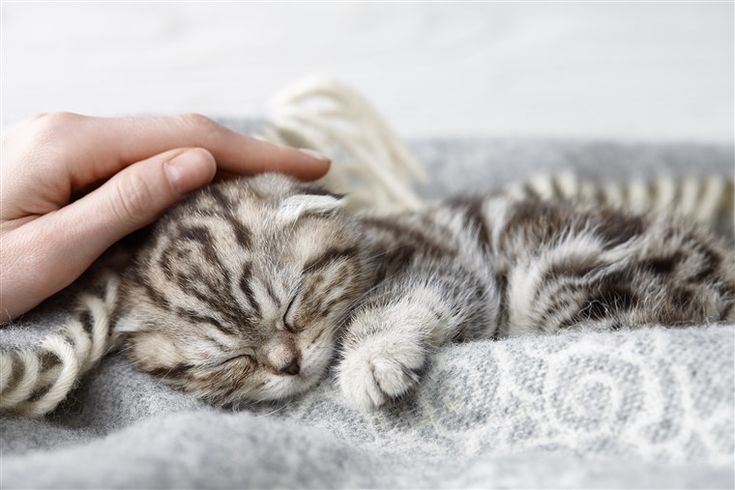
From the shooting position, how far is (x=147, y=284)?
1164 mm

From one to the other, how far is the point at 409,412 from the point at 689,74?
8.19 ft

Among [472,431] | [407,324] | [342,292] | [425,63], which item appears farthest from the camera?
[425,63]

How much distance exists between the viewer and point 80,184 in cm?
124

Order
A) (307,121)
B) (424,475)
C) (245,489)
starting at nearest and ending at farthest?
(245,489) < (424,475) < (307,121)

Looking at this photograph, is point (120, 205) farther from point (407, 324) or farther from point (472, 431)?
point (472, 431)

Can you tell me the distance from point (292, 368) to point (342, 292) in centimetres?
16

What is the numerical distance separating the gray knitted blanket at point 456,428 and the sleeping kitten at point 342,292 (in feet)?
0.18

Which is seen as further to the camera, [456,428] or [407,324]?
[407,324]

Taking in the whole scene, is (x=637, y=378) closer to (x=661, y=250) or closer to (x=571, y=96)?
(x=661, y=250)

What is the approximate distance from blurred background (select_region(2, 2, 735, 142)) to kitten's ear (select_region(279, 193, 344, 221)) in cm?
95

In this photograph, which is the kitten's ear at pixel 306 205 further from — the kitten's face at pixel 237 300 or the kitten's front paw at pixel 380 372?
→ the kitten's front paw at pixel 380 372

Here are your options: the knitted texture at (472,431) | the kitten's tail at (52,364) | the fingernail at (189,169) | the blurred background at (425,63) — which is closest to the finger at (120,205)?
the fingernail at (189,169)

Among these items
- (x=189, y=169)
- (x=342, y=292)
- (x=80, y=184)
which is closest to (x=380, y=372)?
(x=342, y=292)

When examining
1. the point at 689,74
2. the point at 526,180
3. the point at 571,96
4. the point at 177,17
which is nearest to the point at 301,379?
the point at 526,180
